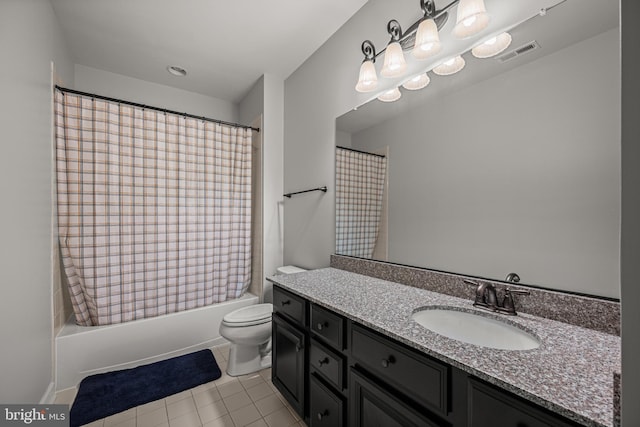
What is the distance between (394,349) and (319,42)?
2.26 m

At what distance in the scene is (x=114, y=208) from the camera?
214cm

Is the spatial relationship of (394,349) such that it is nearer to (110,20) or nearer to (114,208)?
(114,208)

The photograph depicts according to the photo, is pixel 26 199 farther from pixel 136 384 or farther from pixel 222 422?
pixel 222 422

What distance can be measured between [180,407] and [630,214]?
220cm

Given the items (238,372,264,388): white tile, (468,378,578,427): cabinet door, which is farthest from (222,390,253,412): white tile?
(468,378,578,427): cabinet door

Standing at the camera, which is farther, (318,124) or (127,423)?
(318,124)

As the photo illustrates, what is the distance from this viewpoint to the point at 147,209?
2291 mm

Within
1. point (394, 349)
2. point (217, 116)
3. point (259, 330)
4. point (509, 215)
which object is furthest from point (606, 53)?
point (217, 116)

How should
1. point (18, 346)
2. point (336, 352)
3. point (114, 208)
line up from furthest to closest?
point (114, 208)
point (18, 346)
point (336, 352)

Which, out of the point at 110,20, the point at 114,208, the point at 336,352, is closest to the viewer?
the point at 336,352

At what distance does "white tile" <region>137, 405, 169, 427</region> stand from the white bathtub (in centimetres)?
66

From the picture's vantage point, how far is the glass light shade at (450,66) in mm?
1275

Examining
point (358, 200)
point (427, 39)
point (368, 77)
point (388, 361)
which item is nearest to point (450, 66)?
point (427, 39)

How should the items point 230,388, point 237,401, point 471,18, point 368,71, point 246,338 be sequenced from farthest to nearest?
point 246,338 → point 230,388 → point 237,401 → point 368,71 → point 471,18
